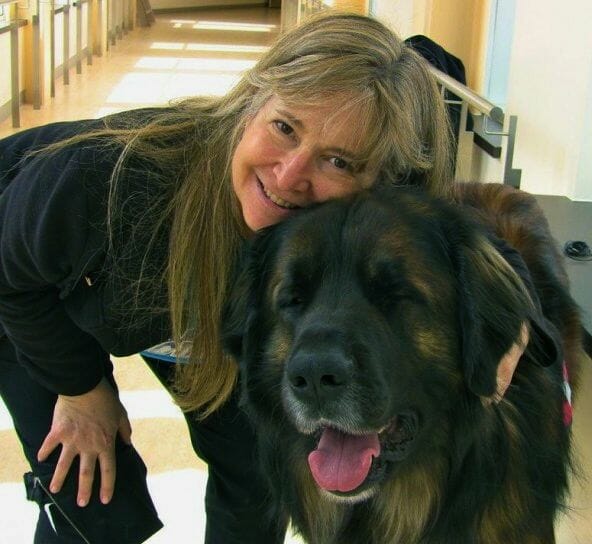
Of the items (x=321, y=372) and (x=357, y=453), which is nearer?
(x=321, y=372)

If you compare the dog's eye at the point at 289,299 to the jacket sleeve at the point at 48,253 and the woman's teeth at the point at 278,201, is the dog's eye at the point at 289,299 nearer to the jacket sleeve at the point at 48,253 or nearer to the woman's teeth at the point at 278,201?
the woman's teeth at the point at 278,201

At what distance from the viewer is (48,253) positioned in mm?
1751

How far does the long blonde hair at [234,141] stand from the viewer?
1.70 metres

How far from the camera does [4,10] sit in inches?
289

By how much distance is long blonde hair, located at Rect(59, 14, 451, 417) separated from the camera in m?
1.70

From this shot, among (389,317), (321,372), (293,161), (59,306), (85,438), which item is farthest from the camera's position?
(85,438)

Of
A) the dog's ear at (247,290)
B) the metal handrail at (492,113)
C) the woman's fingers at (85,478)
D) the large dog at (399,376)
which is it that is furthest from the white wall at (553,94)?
the woman's fingers at (85,478)

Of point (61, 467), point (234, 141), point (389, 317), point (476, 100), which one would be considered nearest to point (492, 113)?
point (476, 100)

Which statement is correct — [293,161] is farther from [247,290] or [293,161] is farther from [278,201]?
[247,290]

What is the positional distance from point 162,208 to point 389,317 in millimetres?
591

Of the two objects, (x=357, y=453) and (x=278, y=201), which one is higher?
(x=278, y=201)

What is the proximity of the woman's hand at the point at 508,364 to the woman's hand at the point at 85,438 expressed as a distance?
0.95 meters

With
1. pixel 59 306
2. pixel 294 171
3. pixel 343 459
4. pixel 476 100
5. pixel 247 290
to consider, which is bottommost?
pixel 343 459

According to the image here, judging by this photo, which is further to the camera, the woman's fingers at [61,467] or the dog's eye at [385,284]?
the woman's fingers at [61,467]
